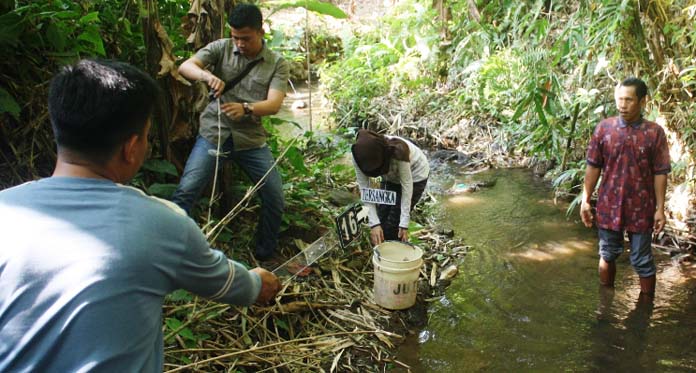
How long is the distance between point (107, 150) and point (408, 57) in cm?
997

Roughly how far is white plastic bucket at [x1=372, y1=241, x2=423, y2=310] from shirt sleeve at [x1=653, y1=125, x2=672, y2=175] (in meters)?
1.80

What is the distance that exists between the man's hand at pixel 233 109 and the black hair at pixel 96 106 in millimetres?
2075

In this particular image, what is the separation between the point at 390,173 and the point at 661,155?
1967 mm

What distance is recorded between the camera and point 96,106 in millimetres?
1372

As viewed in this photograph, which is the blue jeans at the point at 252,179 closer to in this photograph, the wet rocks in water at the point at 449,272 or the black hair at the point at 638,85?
the wet rocks in water at the point at 449,272

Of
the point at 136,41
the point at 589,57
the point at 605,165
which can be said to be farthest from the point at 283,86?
the point at 589,57

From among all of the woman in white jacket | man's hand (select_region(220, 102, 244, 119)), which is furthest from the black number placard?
man's hand (select_region(220, 102, 244, 119))

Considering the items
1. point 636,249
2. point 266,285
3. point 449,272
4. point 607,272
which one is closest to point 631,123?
point 636,249

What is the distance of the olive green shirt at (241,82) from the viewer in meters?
3.74

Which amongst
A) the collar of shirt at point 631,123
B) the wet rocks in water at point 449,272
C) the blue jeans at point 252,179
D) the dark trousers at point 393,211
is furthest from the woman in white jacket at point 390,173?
the collar of shirt at point 631,123

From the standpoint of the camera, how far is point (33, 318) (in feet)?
4.21

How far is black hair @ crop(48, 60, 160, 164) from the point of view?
1367mm

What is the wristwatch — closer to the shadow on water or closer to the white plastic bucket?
the white plastic bucket

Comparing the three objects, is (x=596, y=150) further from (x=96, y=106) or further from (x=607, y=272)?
(x=96, y=106)
